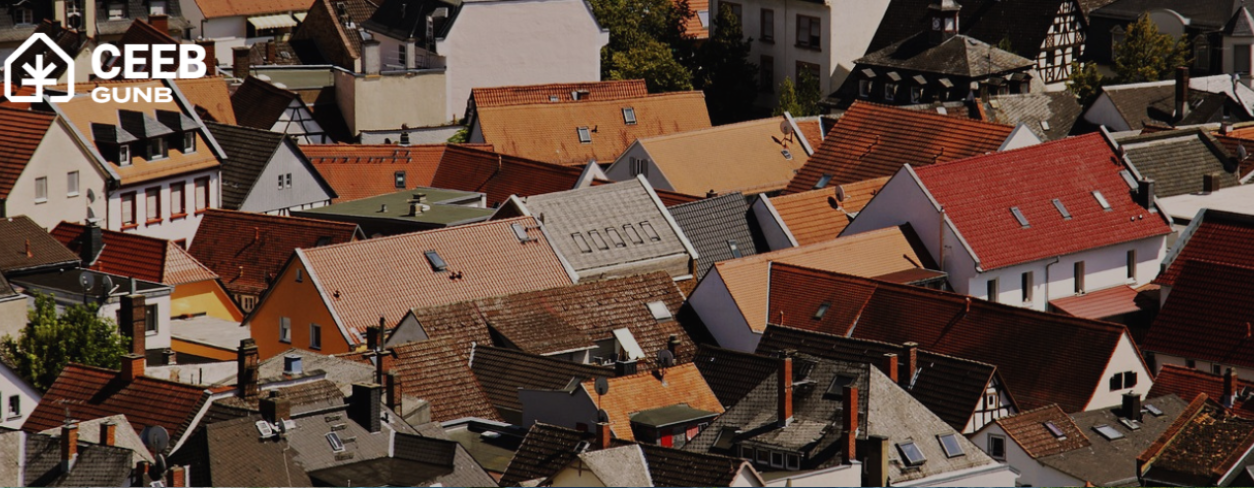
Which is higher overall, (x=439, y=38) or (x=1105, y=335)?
(x=439, y=38)

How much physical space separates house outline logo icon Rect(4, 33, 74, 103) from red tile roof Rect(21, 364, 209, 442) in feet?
83.7

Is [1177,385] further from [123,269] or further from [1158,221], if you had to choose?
[123,269]

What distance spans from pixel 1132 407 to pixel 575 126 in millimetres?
39086

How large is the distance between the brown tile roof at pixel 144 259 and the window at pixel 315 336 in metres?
6.92

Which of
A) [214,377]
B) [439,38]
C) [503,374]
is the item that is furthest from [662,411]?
[439,38]

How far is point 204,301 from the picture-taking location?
3007 inches

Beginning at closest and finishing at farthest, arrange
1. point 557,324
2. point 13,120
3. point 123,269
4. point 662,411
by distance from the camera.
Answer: point 662,411 < point 557,324 < point 123,269 < point 13,120

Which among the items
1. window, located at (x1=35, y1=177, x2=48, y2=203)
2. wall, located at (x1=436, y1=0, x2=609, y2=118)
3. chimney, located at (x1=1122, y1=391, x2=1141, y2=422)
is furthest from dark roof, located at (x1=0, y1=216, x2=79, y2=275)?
wall, located at (x1=436, y1=0, x2=609, y2=118)

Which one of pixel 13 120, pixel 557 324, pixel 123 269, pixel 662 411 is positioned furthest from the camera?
pixel 13 120

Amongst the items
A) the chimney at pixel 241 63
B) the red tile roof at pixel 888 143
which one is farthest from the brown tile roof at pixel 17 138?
the red tile roof at pixel 888 143

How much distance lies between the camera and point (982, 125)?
277 feet

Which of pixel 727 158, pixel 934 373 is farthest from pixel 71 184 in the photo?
pixel 934 373

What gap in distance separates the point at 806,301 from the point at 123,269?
64.5ft

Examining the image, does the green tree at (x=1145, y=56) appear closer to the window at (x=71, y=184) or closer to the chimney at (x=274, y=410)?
the window at (x=71, y=184)
